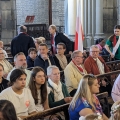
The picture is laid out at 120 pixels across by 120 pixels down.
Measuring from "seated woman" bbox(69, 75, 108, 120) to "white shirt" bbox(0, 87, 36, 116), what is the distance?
591 mm

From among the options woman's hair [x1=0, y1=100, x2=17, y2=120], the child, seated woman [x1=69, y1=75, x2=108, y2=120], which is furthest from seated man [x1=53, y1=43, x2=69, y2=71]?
woman's hair [x1=0, y1=100, x2=17, y2=120]

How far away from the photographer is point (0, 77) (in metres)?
5.61

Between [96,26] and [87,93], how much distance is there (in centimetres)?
1062

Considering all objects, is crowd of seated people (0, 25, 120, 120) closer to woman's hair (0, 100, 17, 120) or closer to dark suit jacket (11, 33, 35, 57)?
woman's hair (0, 100, 17, 120)

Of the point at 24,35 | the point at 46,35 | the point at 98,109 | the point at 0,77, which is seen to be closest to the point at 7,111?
the point at 98,109

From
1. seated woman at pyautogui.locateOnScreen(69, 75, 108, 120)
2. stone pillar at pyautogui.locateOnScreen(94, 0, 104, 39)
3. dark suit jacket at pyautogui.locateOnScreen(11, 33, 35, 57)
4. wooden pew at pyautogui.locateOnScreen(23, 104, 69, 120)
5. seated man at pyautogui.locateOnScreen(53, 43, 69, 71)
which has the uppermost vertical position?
stone pillar at pyautogui.locateOnScreen(94, 0, 104, 39)

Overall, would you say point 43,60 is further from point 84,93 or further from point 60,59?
point 84,93

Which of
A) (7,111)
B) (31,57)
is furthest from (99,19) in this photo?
(7,111)

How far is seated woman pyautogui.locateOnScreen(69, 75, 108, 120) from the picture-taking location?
15.0 ft

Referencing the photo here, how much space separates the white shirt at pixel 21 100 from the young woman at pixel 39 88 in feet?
0.87

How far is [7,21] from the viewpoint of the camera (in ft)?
64.4

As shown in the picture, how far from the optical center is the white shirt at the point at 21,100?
183 inches

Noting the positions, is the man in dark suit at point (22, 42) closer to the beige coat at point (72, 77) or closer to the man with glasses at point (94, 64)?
the man with glasses at point (94, 64)

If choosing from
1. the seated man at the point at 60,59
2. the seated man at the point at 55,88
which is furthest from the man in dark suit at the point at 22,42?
the seated man at the point at 55,88
